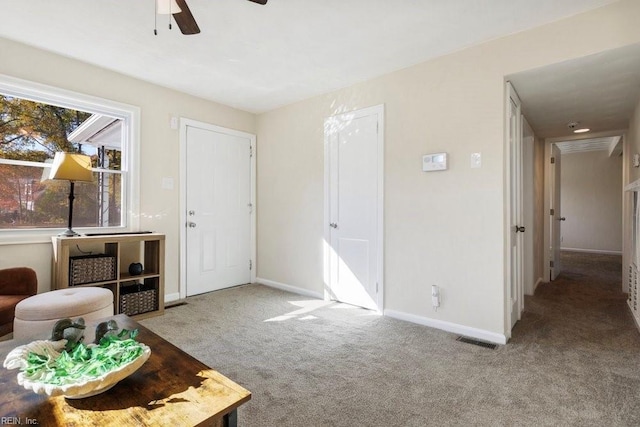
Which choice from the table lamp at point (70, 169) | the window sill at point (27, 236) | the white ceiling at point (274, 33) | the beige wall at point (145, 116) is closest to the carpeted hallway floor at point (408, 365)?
the beige wall at point (145, 116)

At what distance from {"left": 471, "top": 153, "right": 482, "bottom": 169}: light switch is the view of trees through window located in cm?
349

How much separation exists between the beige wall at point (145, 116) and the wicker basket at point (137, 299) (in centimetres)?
48

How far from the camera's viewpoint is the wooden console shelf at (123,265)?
2.80 metres

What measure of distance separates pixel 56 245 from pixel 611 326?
4.98 m

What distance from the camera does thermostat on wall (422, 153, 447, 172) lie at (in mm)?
2912

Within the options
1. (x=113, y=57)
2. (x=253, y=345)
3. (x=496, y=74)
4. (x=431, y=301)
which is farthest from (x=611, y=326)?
(x=113, y=57)

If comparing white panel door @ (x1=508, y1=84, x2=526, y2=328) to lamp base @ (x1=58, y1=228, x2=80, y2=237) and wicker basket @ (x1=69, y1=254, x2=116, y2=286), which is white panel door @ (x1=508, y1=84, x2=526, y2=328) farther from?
lamp base @ (x1=58, y1=228, x2=80, y2=237)

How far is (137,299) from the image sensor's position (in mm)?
3172

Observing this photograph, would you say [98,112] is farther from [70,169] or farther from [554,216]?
[554,216]

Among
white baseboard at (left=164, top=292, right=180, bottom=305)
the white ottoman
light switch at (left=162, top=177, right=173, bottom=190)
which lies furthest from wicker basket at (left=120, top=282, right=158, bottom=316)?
light switch at (left=162, top=177, right=173, bottom=190)

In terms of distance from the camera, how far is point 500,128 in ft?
8.63

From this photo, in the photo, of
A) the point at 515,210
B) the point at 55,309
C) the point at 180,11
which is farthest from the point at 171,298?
the point at 515,210

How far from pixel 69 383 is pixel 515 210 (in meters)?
3.34

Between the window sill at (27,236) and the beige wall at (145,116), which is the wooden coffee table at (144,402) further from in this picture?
the beige wall at (145,116)
